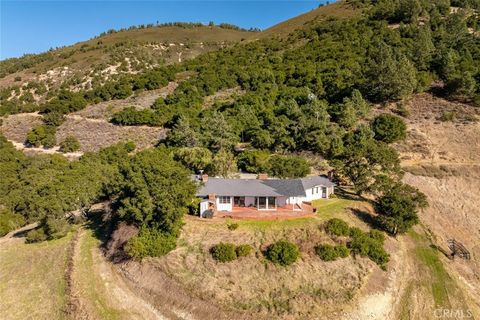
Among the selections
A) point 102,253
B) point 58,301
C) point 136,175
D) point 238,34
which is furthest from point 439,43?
point 238,34

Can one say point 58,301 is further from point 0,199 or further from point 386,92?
point 386,92

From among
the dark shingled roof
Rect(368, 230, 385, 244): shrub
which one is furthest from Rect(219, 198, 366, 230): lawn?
the dark shingled roof


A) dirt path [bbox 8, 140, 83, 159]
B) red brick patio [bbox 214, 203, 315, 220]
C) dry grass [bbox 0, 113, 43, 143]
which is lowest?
red brick patio [bbox 214, 203, 315, 220]

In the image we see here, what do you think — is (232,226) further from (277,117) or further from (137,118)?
(137,118)

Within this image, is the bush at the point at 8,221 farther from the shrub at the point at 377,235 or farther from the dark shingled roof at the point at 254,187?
the shrub at the point at 377,235

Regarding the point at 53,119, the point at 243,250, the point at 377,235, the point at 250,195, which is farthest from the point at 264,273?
the point at 53,119

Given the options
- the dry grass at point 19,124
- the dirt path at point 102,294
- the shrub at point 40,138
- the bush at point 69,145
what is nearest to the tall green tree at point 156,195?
the dirt path at point 102,294

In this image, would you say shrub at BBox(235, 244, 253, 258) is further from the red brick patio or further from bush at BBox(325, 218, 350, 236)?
bush at BBox(325, 218, 350, 236)
